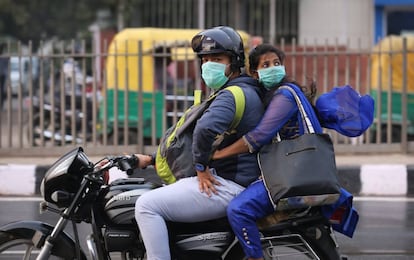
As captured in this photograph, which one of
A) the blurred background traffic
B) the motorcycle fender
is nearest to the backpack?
the motorcycle fender

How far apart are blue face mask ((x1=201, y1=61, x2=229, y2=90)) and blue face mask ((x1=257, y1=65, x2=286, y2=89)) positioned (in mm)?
187

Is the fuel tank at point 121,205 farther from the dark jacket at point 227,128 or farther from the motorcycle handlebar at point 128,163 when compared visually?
the dark jacket at point 227,128

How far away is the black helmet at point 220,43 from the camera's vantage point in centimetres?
425

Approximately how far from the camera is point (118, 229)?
4297 millimetres

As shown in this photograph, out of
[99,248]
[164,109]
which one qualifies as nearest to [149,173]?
[164,109]

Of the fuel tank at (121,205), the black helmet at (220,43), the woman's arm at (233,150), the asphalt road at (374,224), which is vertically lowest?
the asphalt road at (374,224)

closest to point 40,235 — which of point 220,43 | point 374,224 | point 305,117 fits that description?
point 220,43

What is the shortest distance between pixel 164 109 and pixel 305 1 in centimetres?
796

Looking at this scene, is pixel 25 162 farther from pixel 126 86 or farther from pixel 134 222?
pixel 134 222

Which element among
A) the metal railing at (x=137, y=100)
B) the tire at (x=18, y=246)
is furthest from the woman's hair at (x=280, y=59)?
the metal railing at (x=137, y=100)

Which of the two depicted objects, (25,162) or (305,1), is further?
(305,1)

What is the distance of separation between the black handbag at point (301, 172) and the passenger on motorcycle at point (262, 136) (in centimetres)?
6

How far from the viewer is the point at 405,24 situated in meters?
18.3

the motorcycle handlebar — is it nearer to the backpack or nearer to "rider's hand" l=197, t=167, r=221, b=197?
the backpack
